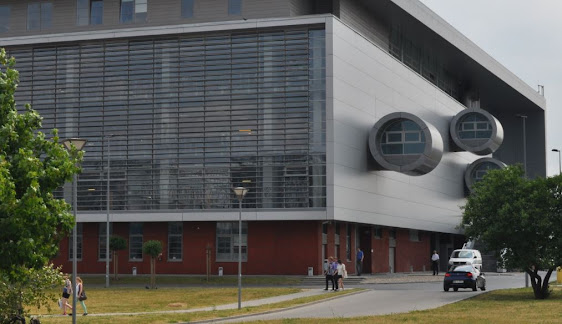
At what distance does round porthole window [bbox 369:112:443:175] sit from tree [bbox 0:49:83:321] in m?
41.0

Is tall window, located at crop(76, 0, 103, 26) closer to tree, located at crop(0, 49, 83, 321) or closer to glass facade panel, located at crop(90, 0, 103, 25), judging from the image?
glass facade panel, located at crop(90, 0, 103, 25)

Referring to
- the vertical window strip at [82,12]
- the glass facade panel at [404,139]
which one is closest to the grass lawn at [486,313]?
the glass facade panel at [404,139]

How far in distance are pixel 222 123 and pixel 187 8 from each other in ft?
28.5

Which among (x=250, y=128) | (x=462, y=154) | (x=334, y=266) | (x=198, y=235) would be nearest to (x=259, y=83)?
(x=250, y=128)

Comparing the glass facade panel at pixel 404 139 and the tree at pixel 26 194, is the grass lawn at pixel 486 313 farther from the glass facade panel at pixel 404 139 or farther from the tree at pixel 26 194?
the glass facade panel at pixel 404 139

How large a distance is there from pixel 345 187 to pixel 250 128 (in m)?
6.76

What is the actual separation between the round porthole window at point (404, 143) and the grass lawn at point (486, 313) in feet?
69.4

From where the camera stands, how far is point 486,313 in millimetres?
31031

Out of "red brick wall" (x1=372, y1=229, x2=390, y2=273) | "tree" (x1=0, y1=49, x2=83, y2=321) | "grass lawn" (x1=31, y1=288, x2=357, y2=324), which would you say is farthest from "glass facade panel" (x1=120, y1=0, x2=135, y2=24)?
"tree" (x1=0, y1=49, x2=83, y2=321)

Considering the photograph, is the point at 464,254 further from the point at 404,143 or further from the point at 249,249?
the point at 249,249

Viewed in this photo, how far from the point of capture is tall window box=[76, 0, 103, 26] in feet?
209

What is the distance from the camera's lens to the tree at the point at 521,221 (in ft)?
132

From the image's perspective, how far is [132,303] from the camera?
38.9 meters

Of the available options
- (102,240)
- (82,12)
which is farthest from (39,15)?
(102,240)
